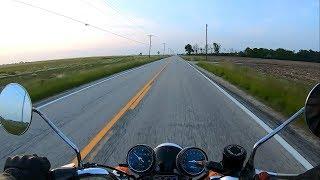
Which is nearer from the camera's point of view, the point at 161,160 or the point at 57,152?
the point at 161,160

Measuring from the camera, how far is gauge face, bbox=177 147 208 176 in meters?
3.67

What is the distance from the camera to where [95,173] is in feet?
10.5

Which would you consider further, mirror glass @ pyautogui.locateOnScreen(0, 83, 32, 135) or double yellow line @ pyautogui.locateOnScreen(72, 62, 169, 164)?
double yellow line @ pyautogui.locateOnScreen(72, 62, 169, 164)

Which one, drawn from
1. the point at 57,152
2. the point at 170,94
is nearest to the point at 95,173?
the point at 57,152

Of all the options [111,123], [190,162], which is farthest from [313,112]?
[111,123]

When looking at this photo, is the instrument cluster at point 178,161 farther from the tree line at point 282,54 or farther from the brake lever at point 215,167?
the tree line at point 282,54

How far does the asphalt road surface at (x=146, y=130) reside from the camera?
28.1ft

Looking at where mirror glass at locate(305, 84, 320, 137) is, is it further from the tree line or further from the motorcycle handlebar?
the tree line

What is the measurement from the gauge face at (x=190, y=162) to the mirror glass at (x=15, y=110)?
1.06 metres

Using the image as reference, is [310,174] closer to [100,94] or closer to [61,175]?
[61,175]

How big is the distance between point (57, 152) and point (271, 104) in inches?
352

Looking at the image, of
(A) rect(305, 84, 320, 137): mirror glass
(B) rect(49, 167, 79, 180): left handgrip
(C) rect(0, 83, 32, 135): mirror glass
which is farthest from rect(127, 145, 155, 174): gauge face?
(A) rect(305, 84, 320, 137): mirror glass

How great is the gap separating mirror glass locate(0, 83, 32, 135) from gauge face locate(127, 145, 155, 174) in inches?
34.6

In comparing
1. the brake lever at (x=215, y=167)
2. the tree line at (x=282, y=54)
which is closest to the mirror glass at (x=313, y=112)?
the brake lever at (x=215, y=167)
